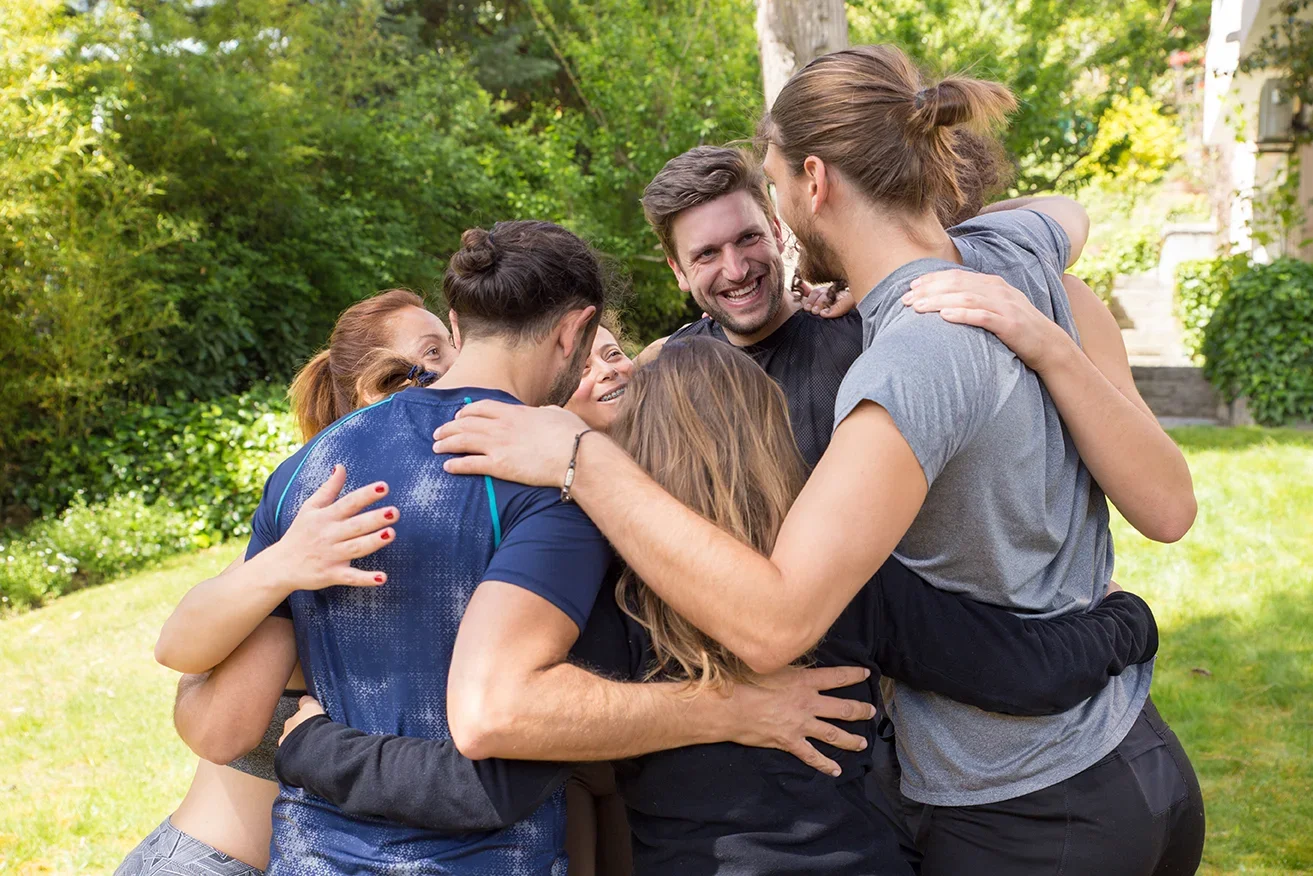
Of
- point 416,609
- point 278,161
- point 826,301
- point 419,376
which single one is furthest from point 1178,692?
point 278,161

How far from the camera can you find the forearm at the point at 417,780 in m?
1.74

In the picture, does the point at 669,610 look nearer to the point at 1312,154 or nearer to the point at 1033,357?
the point at 1033,357

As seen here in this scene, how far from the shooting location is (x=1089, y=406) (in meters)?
1.88

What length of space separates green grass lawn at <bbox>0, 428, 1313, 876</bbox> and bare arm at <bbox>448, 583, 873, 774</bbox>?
2.91 meters

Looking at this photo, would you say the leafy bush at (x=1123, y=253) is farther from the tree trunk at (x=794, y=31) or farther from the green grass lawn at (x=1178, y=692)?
the tree trunk at (x=794, y=31)

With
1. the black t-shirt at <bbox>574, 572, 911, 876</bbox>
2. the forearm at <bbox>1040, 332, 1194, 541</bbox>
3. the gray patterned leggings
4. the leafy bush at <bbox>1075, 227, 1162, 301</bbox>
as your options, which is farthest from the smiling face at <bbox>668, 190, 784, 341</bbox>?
the leafy bush at <bbox>1075, 227, 1162, 301</bbox>

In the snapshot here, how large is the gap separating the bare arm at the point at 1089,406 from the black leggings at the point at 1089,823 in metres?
0.40

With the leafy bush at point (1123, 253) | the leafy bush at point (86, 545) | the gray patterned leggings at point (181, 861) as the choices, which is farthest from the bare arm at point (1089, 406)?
the leafy bush at point (1123, 253)

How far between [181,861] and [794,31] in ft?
16.1

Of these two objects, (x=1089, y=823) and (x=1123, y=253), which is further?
(x=1123, y=253)

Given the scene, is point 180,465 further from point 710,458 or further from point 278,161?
point 710,458

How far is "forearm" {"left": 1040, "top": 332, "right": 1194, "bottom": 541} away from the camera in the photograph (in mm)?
1872

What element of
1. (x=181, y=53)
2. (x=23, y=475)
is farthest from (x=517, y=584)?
(x=181, y=53)

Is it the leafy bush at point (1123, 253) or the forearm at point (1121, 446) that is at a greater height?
the forearm at point (1121, 446)
